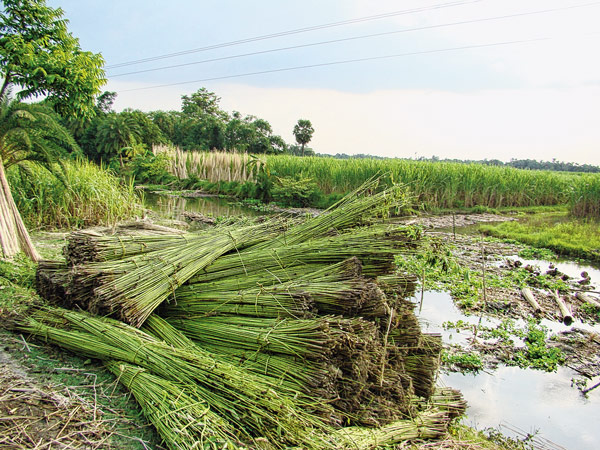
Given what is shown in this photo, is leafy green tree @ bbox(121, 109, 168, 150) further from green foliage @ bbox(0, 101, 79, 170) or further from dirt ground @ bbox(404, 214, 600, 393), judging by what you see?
dirt ground @ bbox(404, 214, 600, 393)

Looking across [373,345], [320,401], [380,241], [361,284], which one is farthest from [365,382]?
[380,241]

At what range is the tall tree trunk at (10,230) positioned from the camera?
17.9ft

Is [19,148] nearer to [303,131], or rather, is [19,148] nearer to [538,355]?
[538,355]

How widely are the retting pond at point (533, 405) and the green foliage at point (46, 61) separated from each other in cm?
568

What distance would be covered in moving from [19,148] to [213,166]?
17300 mm

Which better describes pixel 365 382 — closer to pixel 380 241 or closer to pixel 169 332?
pixel 380 241

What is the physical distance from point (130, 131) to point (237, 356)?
3315cm

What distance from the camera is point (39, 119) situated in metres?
6.11

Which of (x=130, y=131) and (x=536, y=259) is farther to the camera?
(x=130, y=131)

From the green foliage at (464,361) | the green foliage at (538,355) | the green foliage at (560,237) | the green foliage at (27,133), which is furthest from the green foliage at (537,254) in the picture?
the green foliage at (27,133)

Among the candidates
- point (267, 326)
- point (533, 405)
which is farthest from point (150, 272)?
point (533, 405)

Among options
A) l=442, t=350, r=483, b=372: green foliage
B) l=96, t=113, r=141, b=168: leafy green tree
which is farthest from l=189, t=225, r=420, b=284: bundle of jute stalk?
l=96, t=113, r=141, b=168: leafy green tree

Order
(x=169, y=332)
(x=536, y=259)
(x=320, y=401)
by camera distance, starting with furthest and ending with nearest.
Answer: (x=536, y=259) < (x=169, y=332) < (x=320, y=401)

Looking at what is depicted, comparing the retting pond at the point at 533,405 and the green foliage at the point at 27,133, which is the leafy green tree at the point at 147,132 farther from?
the retting pond at the point at 533,405
